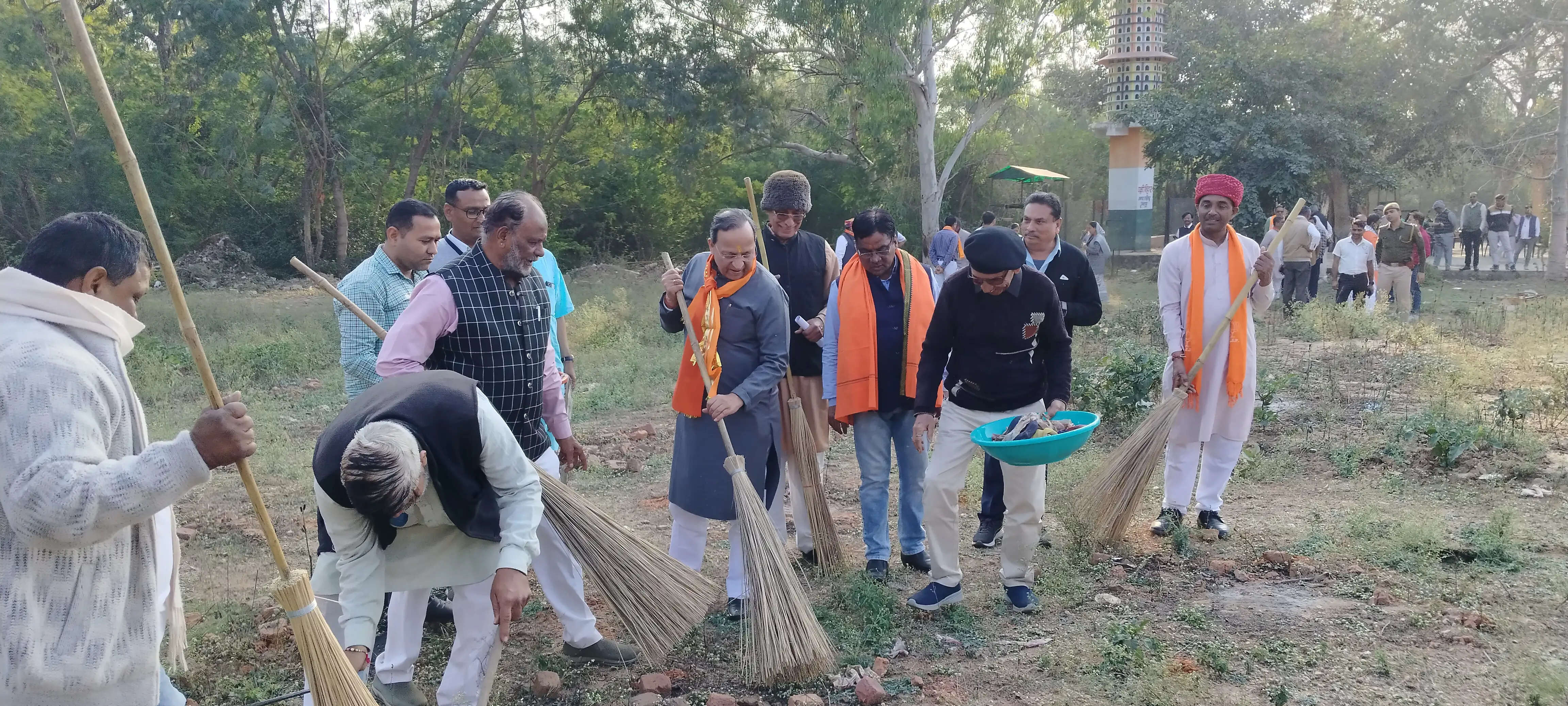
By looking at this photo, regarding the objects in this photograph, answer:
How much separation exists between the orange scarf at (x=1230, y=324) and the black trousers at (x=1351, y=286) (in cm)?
817

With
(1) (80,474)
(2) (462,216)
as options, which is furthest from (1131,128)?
(1) (80,474)

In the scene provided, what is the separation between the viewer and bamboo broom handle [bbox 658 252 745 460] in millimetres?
3900

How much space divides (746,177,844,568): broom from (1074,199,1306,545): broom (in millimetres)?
1154

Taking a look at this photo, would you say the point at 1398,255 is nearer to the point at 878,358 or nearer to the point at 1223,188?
the point at 1223,188

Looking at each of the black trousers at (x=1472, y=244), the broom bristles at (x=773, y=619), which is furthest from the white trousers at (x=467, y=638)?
the black trousers at (x=1472, y=244)

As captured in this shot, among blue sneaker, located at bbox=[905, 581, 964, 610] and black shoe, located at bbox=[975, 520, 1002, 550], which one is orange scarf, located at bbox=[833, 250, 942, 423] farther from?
black shoe, located at bbox=[975, 520, 1002, 550]

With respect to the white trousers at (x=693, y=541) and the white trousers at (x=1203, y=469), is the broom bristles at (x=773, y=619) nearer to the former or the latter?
the white trousers at (x=693, y=541)

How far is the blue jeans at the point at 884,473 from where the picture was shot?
179 inches

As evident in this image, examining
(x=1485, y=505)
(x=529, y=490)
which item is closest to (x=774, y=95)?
(x=1485, y=505)

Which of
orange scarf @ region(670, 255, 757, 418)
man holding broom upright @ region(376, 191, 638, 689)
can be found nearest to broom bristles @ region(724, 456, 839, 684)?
orange scarf @ region(670, 255, 757, 418)

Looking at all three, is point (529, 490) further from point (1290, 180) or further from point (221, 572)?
point (1290, 180)

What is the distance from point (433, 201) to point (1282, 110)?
1732 centimetres

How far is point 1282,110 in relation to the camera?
21.7 metres

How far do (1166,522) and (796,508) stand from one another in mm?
1812
